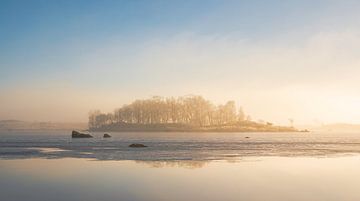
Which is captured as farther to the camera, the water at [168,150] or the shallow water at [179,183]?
the water at [168,150]

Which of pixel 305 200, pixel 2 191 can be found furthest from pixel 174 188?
pixel 2 191

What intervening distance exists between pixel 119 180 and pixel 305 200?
37.9 ft

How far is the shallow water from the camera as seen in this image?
19.6 metres

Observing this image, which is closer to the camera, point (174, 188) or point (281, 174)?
point (174, 188)

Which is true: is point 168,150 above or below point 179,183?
below

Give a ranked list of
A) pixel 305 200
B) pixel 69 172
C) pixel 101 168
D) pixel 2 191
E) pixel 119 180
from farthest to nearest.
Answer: pixel 101 168, pixel 69 172, pixel 119 180, pixel 2 191, pixel 305 200

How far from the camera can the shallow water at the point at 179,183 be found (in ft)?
64.2

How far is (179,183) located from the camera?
23984mm

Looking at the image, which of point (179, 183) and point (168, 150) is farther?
point (168, 150)

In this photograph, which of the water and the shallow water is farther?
the water

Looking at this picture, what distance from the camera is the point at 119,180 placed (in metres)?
25.4

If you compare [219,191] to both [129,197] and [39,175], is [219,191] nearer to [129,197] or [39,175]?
[129,197]

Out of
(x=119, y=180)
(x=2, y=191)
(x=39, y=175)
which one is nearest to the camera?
(x=2, y=191)

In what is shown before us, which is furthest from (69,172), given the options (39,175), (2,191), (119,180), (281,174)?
(281,174)
